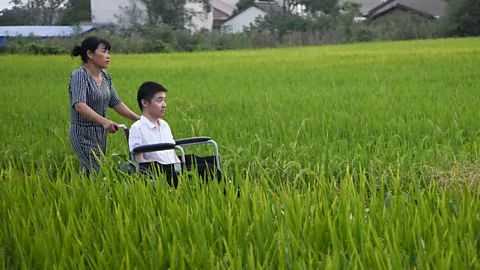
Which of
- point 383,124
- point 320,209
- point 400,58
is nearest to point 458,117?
point 383,124

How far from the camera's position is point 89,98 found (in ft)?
14.9

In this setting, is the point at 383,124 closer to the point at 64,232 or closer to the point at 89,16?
the point at 64,232

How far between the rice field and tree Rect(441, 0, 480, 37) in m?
25.2

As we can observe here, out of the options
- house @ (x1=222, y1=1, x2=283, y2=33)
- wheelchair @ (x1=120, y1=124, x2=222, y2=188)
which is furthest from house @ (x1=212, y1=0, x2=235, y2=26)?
wheelchair @ (x1=120, y1=124, x2=222, y2=188)

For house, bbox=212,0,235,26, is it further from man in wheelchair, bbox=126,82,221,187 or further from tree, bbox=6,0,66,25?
man in wheelchair, bbox=126,82,221,187

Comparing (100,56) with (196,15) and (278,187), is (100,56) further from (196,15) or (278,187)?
(196,15)

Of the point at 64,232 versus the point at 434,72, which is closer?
the point at 64,232

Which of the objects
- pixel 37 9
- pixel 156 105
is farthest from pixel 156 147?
pixel 37 9

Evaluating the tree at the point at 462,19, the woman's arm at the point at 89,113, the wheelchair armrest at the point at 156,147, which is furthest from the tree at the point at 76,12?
the wheelchair armrest at the point at 156,147

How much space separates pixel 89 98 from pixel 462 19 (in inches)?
1349

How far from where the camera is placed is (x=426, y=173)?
4.43 metres

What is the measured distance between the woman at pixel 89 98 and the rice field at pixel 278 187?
336 mm

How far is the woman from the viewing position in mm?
4457

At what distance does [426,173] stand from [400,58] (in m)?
13.3
